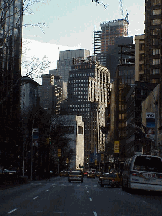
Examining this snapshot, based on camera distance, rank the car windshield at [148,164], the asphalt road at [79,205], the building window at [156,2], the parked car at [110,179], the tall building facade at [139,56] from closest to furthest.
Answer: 1. the asphalt road at [79,205]
2. the car windshield at [148,164]
3. the parked car at [110,179]
4. the building window at [156,2]
5. the tall building facade at [139,56]

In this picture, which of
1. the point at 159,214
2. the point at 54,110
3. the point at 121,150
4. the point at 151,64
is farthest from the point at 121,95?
the point at 159,214

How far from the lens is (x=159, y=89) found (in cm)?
7488

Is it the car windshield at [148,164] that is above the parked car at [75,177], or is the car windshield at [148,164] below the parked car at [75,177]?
above

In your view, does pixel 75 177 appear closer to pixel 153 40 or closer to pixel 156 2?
pixel 153 40

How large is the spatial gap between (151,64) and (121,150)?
34.5 m

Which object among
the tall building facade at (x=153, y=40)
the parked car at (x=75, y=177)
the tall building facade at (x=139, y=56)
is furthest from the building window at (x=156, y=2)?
the parked car at (x=75, y=177)

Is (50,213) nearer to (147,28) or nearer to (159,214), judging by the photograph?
(159,214)

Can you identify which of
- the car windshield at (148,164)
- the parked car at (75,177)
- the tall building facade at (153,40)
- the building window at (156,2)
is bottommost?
the parked car at (75,177)

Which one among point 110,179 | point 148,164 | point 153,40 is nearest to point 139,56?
point 153,40

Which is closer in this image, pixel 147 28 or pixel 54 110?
pixel 54 110

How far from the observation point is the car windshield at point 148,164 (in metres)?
31.9

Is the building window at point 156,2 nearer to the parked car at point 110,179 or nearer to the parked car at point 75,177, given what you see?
the parked car at point 75,177

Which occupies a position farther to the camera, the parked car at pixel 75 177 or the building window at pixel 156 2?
the building window at pixel 156 2

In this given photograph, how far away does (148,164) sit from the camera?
3212cm
